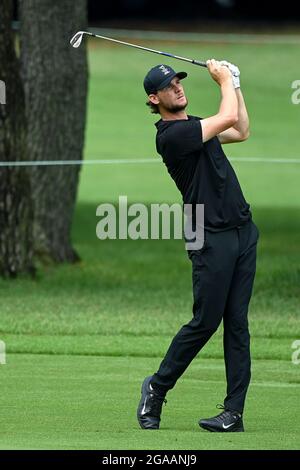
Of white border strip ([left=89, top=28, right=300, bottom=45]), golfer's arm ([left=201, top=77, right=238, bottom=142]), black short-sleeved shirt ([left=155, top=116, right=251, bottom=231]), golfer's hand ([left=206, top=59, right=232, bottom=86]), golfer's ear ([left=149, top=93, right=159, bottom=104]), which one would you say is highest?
white border strip ([left=89, top=28, right=300, bottom=45])

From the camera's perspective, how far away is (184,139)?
8.02 meters

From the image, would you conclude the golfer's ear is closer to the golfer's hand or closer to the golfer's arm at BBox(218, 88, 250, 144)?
the golfer's hand

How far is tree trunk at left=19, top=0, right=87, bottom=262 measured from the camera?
18.4 meters

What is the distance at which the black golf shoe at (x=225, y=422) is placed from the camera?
26.6ft

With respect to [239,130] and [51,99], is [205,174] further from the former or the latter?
[51,99]

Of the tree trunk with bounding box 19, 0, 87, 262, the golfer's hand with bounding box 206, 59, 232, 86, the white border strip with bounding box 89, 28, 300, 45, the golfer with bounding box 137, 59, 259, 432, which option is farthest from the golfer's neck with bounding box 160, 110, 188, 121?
the white border strip with bounding box 89, 28, 300, 45

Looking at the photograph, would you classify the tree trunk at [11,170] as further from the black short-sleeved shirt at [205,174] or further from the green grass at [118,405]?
the black short-sleeved shirt at [205,174]

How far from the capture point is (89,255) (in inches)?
788

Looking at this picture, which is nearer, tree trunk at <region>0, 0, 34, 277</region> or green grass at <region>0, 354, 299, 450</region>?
green grass at <region>0, 354, 299, 450</region>

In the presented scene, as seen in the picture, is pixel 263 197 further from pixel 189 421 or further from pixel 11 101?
pixel 189 421

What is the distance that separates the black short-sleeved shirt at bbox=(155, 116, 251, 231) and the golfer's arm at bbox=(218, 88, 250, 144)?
34 centimetres

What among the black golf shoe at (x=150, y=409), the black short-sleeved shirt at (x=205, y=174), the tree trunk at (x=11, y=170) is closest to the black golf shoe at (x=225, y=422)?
the black golf shoe at (x=150, y=409)

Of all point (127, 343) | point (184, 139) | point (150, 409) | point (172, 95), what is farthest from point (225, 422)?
point (127, 343)

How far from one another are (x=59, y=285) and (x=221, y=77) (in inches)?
316
